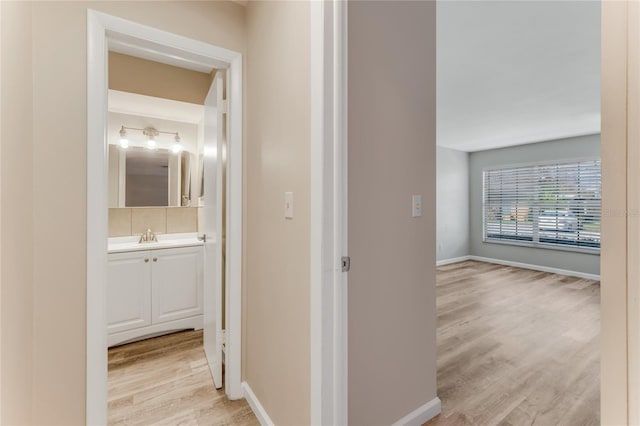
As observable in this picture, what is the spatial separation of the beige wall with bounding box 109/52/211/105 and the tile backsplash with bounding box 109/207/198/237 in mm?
1216

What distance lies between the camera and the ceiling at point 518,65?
2.00 m

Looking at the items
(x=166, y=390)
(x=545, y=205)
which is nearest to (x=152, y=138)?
(x=166, y=390)

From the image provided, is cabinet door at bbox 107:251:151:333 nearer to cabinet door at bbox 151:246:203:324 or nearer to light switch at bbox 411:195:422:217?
cabinet door at bbox 151:246:203:324

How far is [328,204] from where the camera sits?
1.18 meters

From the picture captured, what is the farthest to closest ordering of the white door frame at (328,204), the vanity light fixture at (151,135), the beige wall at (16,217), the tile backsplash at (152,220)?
the vanity light fixture at (151,135) → the tile backsplash at (152,220) → the white door frame at (328,204) → the beige wall at (16,217)

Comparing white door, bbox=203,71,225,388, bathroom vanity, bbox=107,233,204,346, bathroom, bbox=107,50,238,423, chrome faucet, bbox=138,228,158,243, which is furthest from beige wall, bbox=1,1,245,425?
chrome faucet, bbox=138,228,158,243

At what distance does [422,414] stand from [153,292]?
7.75 ft

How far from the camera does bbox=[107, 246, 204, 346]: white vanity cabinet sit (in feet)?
8.33

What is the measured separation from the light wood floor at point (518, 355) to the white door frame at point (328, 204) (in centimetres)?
93

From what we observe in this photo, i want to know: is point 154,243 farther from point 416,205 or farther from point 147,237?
point 416,205

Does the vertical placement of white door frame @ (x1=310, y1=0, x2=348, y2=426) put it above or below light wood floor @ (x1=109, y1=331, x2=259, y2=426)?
above

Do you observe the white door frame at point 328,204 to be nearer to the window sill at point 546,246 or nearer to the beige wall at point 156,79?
the beige wall at point 156,79

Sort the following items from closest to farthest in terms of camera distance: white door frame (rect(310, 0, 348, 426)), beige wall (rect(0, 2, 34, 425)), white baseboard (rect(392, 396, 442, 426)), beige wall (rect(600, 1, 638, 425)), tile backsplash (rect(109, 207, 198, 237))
Result: beige wall (rect(600, 1, 638, 425)) < beige wall (rect(0, 2, 34, 425)) < white door frame (rect(310, 0, 348, 426)) < white baseboard (rect(392, 396, 442, 426)) < tile backsplash (rect(109, 207, 198, 237))

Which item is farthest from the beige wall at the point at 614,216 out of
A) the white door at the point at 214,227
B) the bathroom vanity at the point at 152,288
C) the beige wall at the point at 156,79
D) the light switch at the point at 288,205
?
the bathroom vanity at the point at 152,288
